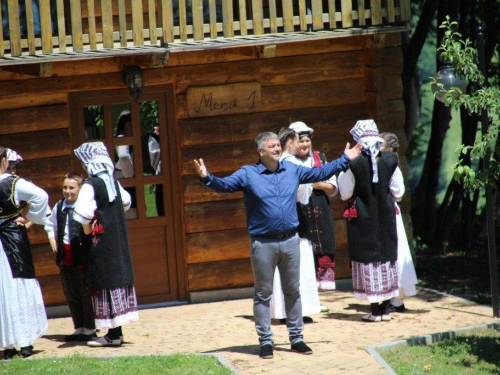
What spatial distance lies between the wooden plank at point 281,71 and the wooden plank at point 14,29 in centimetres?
190

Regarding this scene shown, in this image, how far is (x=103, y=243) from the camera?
8117 millimetres

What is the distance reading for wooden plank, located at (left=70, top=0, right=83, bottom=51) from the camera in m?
9.51

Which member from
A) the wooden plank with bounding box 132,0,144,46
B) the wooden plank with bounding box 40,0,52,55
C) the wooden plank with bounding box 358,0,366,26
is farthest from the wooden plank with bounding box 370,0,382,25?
the wooden plank with bounding box 40,0,52,55

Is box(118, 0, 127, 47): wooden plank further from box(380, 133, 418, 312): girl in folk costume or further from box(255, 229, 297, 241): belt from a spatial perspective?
box(255, 229, 297, 241): belt

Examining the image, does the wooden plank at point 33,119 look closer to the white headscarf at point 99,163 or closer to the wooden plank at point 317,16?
the white headscarf at point 99,163

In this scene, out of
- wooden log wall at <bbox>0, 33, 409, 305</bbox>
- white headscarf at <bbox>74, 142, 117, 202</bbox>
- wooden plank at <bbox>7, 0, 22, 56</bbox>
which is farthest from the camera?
wooden log wall at <bbox>0, 33, 409, 305</bbox>

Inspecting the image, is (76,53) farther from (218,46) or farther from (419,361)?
(419,361)

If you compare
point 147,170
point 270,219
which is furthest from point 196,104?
point 270,219

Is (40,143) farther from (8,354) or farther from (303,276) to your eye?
(303,276)

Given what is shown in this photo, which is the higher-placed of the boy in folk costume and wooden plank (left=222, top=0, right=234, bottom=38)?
wooden plank (left=222, top=0, right=234, bottom=38)

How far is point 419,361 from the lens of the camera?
7.61m

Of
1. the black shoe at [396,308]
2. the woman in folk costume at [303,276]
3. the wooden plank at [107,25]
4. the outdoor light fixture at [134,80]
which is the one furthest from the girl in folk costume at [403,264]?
the wooden plank at [107,25]

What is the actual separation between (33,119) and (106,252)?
8.58 ft

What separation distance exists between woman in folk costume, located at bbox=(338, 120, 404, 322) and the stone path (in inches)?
16.8
